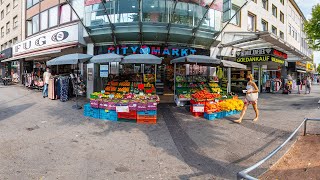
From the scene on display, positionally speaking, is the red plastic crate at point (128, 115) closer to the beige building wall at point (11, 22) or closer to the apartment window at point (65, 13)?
the apartment window at point (65, 13)

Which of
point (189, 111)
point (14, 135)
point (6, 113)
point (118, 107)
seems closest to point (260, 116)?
point (189, 111)

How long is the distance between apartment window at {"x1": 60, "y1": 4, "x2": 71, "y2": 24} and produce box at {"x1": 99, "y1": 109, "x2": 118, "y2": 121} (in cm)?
1084

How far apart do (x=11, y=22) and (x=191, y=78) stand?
80.4 feet

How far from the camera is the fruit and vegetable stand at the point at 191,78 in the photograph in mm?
11133

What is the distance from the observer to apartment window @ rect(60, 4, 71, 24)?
16.7m

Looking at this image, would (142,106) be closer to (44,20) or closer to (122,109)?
(122,109)

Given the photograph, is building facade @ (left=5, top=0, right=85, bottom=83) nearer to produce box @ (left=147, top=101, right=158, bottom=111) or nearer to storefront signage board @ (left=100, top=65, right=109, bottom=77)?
storefront signage board @ (left=100, top=65, right=109, bottom=77)

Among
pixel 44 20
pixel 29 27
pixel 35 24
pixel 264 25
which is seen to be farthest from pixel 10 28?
pixel 264 25

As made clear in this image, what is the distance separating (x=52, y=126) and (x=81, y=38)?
789cm

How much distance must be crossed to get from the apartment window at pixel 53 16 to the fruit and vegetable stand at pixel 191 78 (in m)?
10.5

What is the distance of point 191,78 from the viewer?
533 inches

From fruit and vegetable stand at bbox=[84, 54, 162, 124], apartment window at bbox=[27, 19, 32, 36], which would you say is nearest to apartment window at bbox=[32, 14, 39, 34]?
apartment window at bbox=[27, 19, 32, 36]

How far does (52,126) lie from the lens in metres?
7.42

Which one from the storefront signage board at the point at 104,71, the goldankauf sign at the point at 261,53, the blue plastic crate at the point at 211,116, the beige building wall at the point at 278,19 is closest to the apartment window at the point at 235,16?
the beige building wall at the point at 278,19
